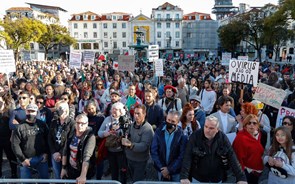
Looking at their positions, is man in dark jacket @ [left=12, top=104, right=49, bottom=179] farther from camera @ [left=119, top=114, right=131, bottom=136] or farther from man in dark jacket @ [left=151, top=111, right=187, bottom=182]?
man in dark jacket @ [left=151, top=111, right=187, bottom=182]

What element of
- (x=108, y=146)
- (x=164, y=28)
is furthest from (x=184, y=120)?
(x=164, y=28)

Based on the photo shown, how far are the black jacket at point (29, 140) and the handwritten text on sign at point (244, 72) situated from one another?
477 centimetres

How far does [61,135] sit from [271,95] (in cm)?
410

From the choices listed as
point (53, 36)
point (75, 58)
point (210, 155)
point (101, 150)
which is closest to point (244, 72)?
point (210, 155)

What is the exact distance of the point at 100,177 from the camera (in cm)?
543

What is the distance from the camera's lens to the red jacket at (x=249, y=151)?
4027 mm

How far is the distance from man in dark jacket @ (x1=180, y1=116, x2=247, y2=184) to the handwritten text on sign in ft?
11.4

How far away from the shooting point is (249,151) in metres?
4.03

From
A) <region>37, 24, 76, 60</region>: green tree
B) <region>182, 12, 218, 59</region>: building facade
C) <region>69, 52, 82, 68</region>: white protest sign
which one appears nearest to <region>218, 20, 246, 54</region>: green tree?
<region>37, 24, 76, 60</region>: green tree

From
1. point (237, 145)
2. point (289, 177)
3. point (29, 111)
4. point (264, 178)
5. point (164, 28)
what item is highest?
point (164, 28)

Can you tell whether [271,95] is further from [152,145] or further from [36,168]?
[36,168]

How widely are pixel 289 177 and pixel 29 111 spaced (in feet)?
12.8

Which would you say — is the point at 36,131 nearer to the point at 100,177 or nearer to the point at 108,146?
the point at 108,146

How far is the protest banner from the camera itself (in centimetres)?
552
